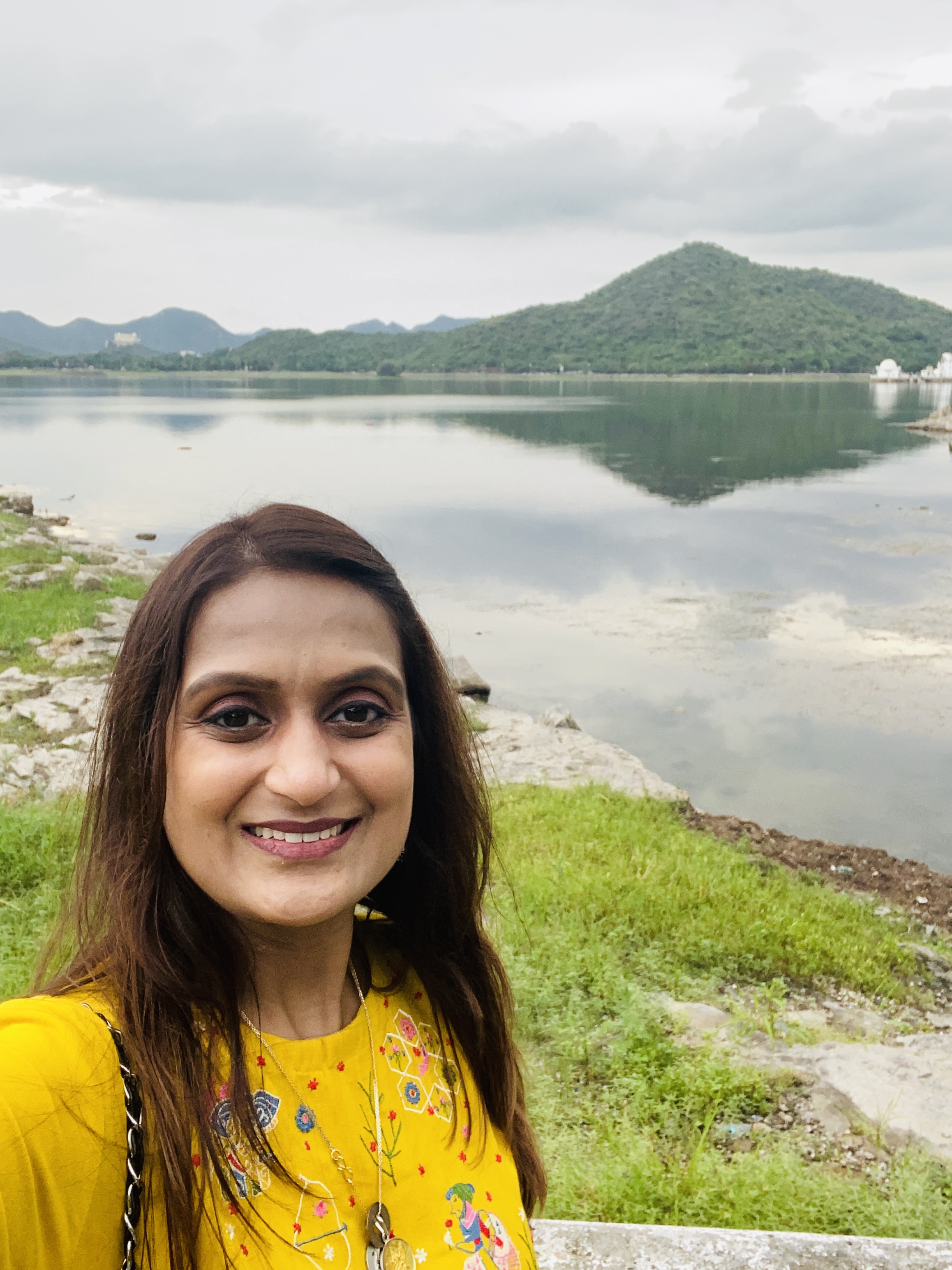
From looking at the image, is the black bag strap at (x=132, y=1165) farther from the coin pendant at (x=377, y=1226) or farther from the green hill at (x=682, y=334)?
the green hill at (x=682, y=334)

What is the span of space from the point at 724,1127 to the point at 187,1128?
3048mm

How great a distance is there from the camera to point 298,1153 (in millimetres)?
1411

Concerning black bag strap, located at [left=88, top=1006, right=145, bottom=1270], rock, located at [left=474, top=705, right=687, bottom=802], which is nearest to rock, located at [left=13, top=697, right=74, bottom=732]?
rock, located at [left=474, top=705, right=687, bottom=802]

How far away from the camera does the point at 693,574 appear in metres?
18.5

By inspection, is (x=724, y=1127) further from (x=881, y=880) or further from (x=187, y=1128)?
(x=881, y=880)

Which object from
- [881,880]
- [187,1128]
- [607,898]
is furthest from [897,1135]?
[881,880]

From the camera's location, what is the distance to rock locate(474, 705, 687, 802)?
8.58 m

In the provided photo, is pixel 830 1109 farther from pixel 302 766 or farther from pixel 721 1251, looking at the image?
pixel 302 766

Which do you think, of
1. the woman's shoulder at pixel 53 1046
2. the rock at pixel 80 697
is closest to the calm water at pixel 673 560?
the woman's shoulder at pixel 53 1046

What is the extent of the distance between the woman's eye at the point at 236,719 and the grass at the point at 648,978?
165 cm

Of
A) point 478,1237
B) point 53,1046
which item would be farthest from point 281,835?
point 478,1237

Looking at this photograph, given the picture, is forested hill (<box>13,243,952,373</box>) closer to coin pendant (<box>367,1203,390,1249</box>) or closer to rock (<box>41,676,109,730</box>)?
rock (<box>41,676,109,730</box>)

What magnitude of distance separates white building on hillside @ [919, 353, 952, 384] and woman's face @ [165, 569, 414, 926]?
138m

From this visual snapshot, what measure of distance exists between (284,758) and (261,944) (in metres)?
0.35
